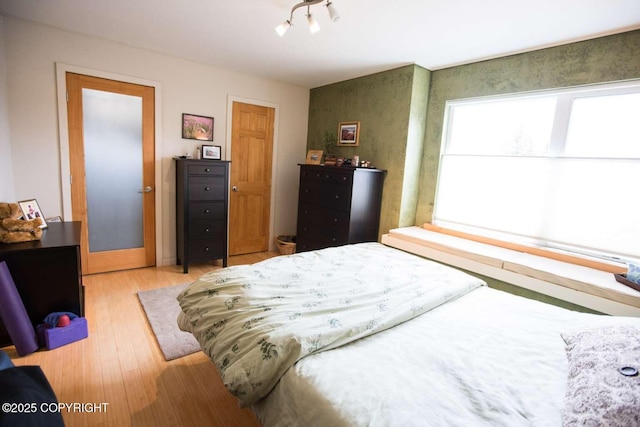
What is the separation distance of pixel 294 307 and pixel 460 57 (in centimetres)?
291

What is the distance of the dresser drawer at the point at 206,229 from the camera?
3.62 m

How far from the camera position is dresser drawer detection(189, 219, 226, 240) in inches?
143

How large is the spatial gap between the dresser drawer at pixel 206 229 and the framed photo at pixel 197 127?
1046 mm

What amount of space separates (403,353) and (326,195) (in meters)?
2.65

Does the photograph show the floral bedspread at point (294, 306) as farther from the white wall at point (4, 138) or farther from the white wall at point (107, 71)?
the white wall at point (107, 71)

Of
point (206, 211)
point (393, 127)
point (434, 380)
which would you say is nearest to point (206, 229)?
point (206, 211)

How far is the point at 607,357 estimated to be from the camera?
3.58 ft

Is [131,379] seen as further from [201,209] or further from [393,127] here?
[393,127]

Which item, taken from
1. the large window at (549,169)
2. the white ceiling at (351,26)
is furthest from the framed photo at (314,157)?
the large window at (549,169)

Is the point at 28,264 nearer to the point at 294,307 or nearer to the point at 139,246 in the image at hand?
the point at 139,246

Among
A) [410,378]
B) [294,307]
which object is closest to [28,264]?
[294,307]

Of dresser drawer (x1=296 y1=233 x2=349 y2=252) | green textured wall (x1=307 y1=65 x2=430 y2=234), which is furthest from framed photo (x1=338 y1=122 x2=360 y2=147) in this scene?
dresser drawer (x1=296 y1=233 x2=349 y2=252)

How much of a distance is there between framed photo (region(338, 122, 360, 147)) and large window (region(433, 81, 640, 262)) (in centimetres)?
102

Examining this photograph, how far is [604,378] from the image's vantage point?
1.00 meters
